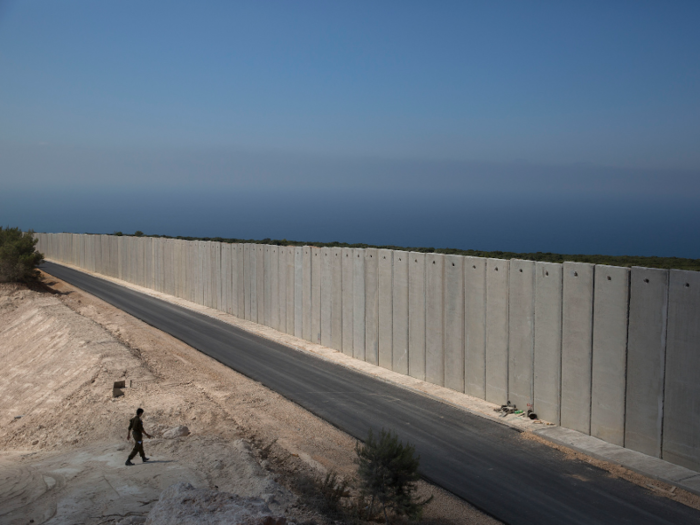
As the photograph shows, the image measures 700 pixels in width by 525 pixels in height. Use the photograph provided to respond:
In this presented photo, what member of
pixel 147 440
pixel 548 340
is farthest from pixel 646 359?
pixel 147 440

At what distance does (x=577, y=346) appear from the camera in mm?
11180

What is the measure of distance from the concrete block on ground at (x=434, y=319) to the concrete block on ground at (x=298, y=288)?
721 cm

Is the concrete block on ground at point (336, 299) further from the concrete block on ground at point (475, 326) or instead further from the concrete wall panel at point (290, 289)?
the concrete block on ground at point (475, 326)

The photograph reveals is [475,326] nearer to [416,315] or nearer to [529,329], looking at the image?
[529,329]

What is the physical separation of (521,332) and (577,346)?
147cm

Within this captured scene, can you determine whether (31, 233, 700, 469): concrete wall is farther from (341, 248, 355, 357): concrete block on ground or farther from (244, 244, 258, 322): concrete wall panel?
(244, 244, 258, 322): concrete wall panel

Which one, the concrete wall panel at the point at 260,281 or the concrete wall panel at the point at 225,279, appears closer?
the concrete wall panel at the point at 260,281

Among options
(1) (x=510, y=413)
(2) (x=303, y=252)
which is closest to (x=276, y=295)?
(2) (x=303, y=252)

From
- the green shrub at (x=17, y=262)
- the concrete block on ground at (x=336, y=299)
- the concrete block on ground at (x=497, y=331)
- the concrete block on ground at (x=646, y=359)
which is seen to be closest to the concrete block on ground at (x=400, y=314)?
the concrete block on ground at (x=336, y=299)

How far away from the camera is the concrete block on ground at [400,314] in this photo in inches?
634

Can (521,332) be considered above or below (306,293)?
above

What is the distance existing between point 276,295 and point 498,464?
1479 centimetres

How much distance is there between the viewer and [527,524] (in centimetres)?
769

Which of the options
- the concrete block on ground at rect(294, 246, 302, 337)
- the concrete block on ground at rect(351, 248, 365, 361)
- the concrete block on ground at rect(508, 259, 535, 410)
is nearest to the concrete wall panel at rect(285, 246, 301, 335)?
the concrete block on ground at rect(294, 246, 302, 337)
